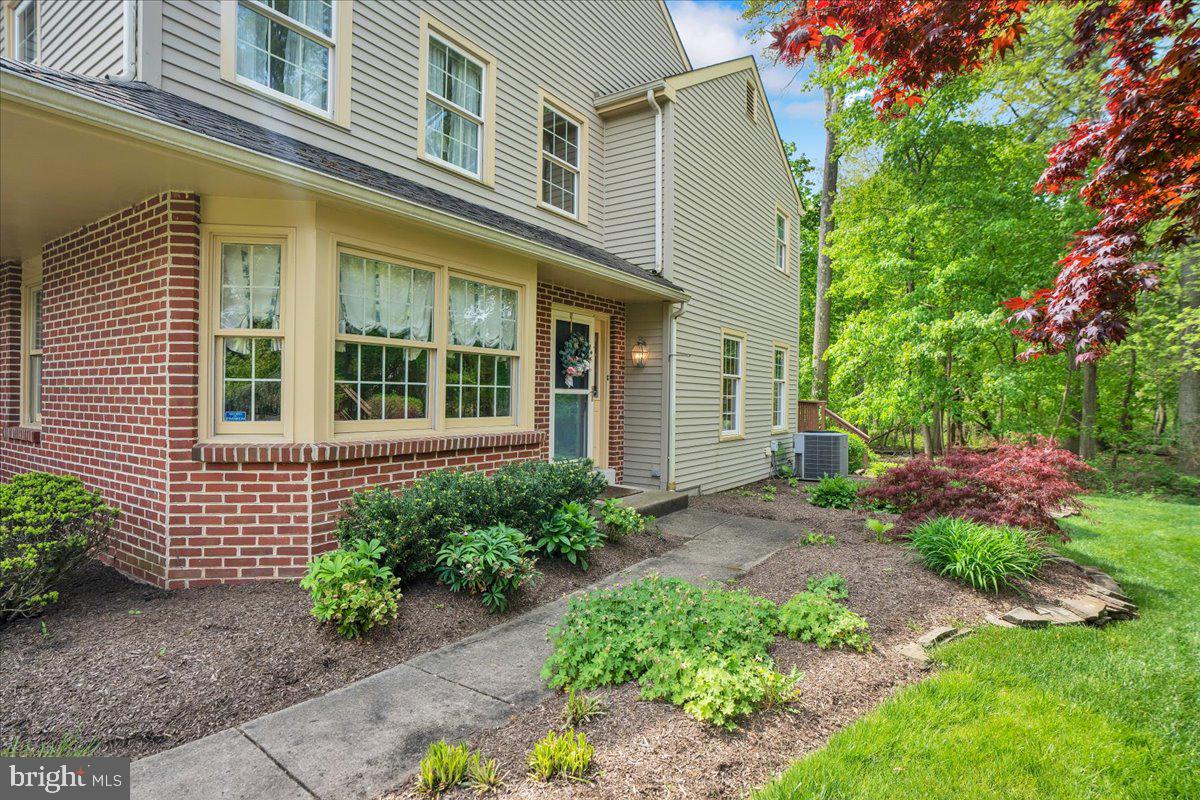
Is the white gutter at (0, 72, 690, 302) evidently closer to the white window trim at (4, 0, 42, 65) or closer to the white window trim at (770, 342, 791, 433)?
the white window trim at (4, 0, 42, 65)

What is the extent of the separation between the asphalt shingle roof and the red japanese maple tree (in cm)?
323

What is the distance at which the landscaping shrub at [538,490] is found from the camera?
15.9 ft

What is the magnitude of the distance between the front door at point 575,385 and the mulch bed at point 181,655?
3407 millimetres

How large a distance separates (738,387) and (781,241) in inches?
167

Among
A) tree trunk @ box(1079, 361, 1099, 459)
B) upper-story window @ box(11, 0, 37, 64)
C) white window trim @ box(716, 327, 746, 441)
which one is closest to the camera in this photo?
upper-story window @ box(11, 0, 37, 64)

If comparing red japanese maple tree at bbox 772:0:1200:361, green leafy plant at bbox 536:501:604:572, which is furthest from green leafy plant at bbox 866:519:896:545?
red japanese maple tree at bbox 772:0:1200:361

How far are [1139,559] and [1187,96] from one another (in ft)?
18.2

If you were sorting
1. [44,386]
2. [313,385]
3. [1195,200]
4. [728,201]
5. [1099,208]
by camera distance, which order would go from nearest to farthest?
[1195,200] < [1099,208] < [313,385] < [44,386] < [728,201]

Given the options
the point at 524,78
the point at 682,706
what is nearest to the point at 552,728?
the point at 682,706

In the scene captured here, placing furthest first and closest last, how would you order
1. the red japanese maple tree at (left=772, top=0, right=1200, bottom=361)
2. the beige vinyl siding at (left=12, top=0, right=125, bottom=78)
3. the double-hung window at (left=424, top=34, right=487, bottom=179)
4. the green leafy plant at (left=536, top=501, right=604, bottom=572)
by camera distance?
the double-hung window at (left=424, top=34, right=487, bottom=179)
the green leafy plant at (left=536, top=501, right=604, bottom=572)
the beige vinyl siding at (left=12, top=0, right=125, bottom=78)
the red japanese maple tree at (left=772, top=0, right=1200, bottom=361)

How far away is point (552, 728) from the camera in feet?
8.57

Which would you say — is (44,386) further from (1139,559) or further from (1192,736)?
(1139,559)

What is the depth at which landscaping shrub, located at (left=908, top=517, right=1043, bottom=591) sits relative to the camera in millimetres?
4547

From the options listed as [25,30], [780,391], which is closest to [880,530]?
[780,391]
